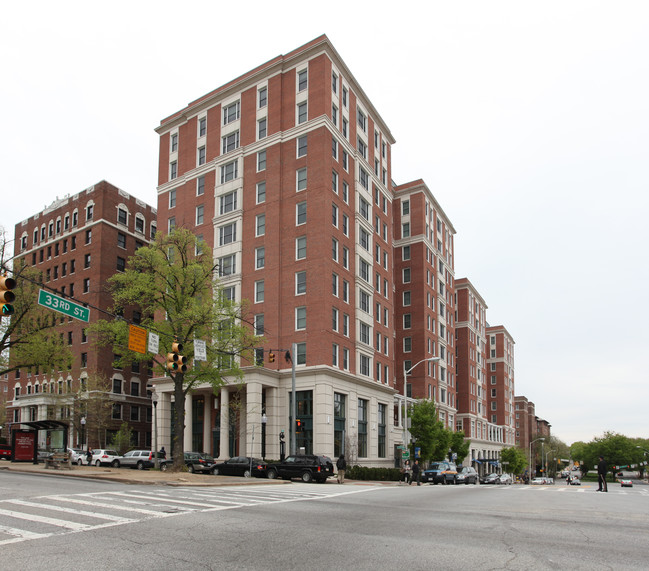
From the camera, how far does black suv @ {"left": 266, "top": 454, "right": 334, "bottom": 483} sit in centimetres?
3538

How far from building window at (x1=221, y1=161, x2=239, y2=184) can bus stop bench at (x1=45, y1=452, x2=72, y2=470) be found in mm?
29346

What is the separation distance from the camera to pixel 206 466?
40781mm

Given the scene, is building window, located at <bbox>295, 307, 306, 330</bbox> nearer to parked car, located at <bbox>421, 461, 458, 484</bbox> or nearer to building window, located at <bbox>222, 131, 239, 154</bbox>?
parked car, located at <bbox>421, 461, 458, 484</bbox>

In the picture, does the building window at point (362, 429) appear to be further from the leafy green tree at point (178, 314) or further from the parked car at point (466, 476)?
the leafy green tree at point (178, 314)

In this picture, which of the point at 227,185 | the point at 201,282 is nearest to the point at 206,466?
the point at 201,282

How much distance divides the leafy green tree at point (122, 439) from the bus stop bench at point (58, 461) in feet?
86.0

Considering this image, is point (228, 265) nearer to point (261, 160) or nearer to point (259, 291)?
point (259, 291)

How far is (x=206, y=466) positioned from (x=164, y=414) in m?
15.3

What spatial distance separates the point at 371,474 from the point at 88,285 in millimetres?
43900

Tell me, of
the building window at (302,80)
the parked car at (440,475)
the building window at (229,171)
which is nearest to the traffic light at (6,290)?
the parked car at (440,475)

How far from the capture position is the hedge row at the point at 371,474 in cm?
4184

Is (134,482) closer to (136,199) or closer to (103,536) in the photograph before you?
(103,536)

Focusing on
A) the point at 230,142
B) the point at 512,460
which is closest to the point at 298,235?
the point at 230,142

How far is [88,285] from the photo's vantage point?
70.6m
